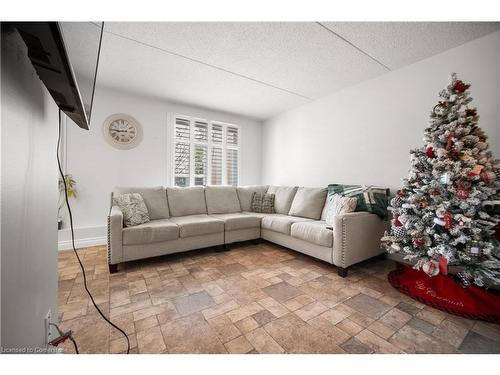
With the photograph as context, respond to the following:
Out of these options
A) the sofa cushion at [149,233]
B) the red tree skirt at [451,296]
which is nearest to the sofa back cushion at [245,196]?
the sofa cushion at [149,233]

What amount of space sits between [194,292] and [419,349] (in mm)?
1582

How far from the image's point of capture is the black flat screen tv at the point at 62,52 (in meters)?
0.50

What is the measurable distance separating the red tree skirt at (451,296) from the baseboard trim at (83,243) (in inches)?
150

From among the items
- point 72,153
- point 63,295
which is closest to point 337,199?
point 63,295

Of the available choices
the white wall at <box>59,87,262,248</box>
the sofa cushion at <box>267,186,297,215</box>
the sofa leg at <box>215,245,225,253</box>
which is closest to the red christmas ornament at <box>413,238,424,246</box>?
the sofa cushion at <box>267,186,297,215</box>

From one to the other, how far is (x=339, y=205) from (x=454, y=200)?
1.02 m

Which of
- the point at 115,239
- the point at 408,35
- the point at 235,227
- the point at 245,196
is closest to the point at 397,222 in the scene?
the point at 408,35

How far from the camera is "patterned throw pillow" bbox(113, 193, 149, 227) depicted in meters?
2.42

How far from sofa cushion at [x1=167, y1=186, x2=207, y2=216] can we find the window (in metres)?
0.67

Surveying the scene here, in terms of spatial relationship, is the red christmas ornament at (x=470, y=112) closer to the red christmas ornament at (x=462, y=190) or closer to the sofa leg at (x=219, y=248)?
the red christmas ornament at (x=462, y=190)

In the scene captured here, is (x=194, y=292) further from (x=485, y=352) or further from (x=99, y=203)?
(x=99, y=203)

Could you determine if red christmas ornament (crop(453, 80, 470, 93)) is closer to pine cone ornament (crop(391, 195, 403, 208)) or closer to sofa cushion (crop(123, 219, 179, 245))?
pine cone ornament (crop(391, 195, 403, 208))

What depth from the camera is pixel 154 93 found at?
3312 mm

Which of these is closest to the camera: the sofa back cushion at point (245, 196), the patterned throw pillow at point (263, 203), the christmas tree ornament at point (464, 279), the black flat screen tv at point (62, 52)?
the black flat screen tv at point (62, 52)
